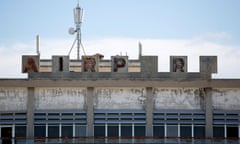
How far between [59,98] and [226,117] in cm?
1251

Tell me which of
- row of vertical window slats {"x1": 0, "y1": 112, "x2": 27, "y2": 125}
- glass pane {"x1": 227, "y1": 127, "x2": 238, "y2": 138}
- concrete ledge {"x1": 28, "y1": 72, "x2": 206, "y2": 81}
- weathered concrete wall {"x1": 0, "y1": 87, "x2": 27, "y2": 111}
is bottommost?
glass pane {"x1": 227, "y1": 127, "x2": 238, "y2": 138}

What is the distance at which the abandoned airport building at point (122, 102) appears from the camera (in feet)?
110

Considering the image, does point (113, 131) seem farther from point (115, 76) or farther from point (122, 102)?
point (115, 76)

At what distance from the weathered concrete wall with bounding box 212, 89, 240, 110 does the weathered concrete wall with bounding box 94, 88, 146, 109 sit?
540 centimetres

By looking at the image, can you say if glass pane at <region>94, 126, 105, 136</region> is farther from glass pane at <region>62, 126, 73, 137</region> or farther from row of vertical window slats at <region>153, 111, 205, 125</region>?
row of vertical window slats at <region>153, 111, 205, 125</region>

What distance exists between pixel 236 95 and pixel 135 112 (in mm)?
7709

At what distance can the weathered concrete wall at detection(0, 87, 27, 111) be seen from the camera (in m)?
33.8

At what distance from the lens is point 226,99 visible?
1339 inches

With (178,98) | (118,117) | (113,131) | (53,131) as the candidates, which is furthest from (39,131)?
(178,98)

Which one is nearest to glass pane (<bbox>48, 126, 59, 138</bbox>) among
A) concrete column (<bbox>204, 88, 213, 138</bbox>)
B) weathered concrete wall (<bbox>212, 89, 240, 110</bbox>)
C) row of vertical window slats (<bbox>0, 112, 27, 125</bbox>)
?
row of vertical window slats (<bbox>0, 112, 27, 125</bbox>)

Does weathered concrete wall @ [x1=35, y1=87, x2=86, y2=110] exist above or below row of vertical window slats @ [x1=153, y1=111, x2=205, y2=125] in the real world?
above

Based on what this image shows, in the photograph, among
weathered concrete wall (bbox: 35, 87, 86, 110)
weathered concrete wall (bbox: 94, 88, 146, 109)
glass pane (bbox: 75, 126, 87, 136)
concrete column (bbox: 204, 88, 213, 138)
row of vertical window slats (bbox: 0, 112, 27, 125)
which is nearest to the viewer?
row of vertical window slats (bbox: 0, 112, 27, 125)

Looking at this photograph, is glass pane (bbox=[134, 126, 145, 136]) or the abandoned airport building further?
glass pane (bbox=[134, 126, 145, 136])

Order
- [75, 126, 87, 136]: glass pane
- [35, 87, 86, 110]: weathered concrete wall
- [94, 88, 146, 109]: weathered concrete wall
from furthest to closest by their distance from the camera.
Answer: [94, 88, 146, 109]: weathered concrete wall → [35, 87, 86, 110]: weathered concrete wall → [75, 126, 87, 136]: glass pane
